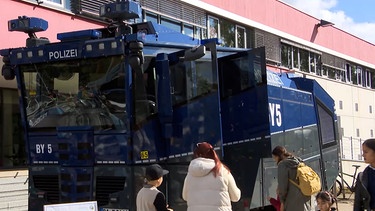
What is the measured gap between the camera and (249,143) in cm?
754

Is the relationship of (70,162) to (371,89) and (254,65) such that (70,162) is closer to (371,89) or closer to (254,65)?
(254,65)

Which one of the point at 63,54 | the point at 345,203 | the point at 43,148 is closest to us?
the point at 63,54

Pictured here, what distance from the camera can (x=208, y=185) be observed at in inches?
207

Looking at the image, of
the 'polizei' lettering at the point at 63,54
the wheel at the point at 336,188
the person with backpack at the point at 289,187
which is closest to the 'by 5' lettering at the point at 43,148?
the 'polizei' lettering at the point at 63,54

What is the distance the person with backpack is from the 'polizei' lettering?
9.52 ft

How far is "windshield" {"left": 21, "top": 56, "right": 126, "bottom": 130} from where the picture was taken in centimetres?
659

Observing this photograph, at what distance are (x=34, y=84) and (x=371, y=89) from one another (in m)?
30.5

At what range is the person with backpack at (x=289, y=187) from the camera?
21.7 feet

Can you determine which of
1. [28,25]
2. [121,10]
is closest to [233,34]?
[28,25]

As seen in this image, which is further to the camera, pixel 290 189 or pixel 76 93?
pixel 76 93

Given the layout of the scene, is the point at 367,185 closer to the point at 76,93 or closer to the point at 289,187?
the point at 289,187

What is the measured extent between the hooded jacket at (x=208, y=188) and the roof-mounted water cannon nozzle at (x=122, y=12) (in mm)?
2283

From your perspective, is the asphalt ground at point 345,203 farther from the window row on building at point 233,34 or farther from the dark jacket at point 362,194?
the dark jacket at point 362,194

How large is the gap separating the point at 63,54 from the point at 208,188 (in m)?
2.84
